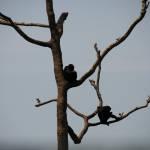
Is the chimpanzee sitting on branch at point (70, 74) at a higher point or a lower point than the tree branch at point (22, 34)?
lower

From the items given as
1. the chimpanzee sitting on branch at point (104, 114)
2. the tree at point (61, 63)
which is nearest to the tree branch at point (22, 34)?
the tree at point (61, 63)

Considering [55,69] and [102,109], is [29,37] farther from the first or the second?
[102,109]

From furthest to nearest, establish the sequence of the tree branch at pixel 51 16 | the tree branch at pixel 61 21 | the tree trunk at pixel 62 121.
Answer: the tree branch at pixel 61 21, the tree branch at pixel 51 16, the tree trunk at pixel 62 121

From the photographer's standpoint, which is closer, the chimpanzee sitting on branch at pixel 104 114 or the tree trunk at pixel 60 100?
the tree trunk at pixel 60 100

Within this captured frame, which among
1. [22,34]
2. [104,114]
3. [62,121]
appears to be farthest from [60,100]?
[22,34]

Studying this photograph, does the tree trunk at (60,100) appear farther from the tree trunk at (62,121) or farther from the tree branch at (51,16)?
the tree branch at (51,16)

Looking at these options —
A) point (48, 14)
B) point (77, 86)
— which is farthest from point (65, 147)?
point (48, 14)

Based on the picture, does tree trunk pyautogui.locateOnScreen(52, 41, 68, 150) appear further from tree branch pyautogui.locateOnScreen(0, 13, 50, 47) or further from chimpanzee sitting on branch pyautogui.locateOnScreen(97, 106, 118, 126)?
chimpanzee sitting on branch pyautogui.locateOnScreen(97, 106, 118, 126)

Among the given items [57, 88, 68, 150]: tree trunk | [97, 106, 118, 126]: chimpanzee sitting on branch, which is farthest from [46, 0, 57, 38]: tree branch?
[97, 106, 118, 126]: chimpanzee sitting on branch

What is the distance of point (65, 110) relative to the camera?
10.6 m

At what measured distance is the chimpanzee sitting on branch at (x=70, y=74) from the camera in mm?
10727

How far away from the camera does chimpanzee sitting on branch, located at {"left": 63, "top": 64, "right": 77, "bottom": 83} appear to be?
1073cm

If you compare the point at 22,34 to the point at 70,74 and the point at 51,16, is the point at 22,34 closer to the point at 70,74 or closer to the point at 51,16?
the point at 51,16

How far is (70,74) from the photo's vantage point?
1088 centimetres
